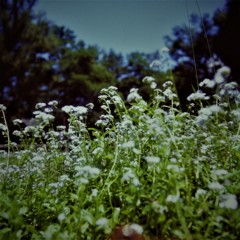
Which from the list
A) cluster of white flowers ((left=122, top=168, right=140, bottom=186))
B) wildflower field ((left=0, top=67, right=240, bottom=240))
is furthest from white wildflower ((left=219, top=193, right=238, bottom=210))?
cluster of white flowers ((left=122, top=168, right=140, bottom=186))

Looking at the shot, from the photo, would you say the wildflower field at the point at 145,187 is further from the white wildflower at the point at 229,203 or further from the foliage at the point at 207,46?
the foliage at the point at 207,46

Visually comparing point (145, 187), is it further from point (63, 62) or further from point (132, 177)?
point (63, 62)

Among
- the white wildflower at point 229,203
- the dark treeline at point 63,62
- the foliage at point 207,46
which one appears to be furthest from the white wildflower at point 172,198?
the dark treeline at point 63,62

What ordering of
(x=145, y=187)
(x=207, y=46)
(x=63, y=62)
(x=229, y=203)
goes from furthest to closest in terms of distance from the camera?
1. (x=63, y=62)
2. (x=207, y=46)
3. (x=145, y=187)
4. (x=229, y=203)

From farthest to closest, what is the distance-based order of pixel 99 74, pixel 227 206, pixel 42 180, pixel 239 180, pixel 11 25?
1. pixel 99 74
2. pixel 11 25
3. pixel 42 180
4. pixel 239 180
5. pixel 227 206

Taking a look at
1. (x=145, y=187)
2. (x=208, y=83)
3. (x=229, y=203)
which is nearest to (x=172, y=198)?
(x=229, y=203)

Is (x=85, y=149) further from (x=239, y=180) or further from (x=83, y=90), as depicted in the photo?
(x=83, y=90)

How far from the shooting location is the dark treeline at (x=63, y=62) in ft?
39.5

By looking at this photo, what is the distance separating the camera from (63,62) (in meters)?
16.0

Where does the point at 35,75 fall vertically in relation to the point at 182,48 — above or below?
below

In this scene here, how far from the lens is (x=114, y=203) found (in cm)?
203

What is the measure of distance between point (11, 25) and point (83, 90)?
13.6ft

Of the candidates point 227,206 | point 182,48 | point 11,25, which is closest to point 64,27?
point 11,25

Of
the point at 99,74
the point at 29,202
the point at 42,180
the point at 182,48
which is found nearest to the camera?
the point at 29,202
